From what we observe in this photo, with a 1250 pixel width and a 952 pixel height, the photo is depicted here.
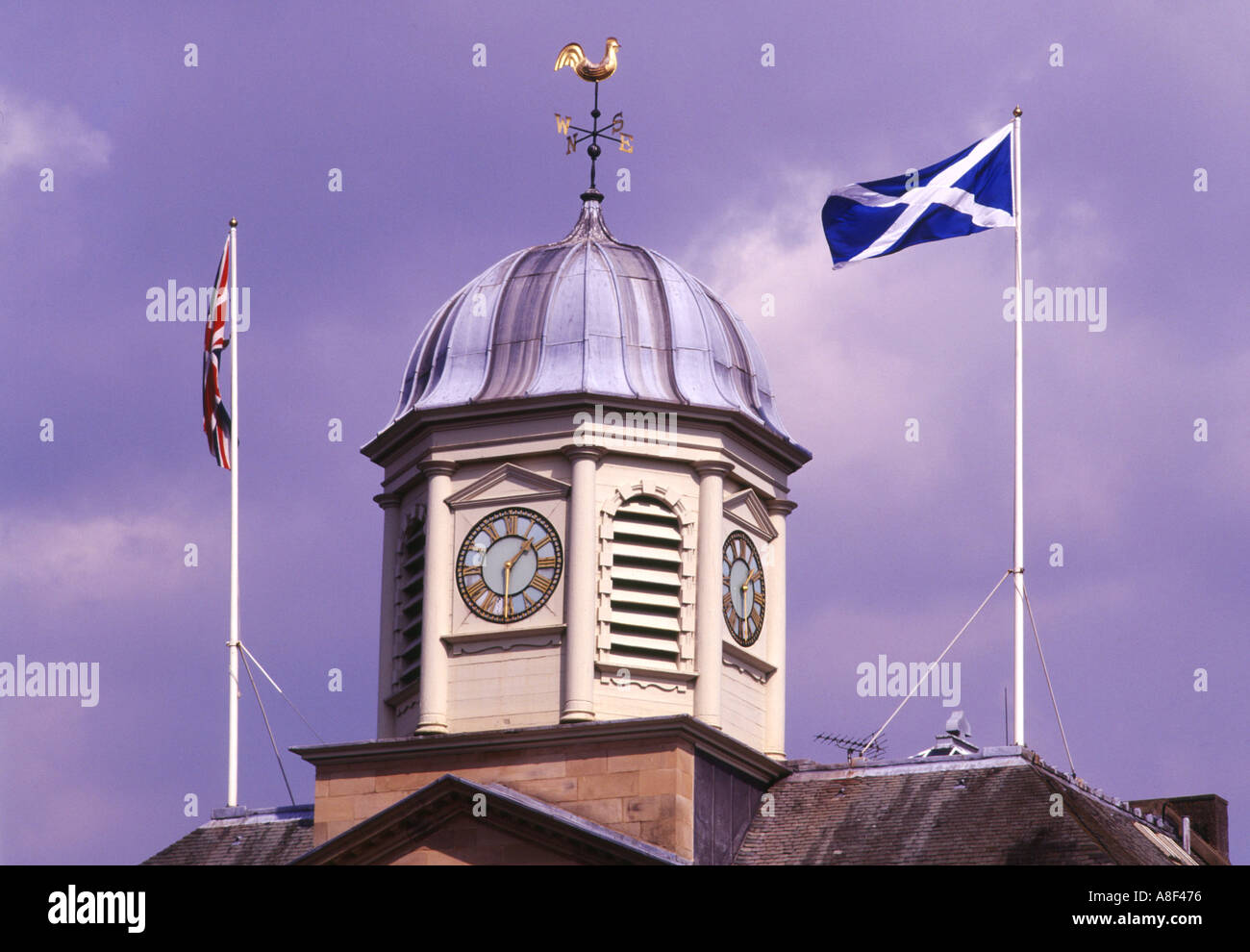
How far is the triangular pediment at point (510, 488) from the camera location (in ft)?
200

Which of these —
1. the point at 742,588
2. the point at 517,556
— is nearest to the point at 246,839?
the point at 517,556

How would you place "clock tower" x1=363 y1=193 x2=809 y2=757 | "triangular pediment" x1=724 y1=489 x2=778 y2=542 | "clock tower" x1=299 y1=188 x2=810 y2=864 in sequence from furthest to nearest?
1. "triangular pediment" x1=724 y1=489 x2=778 y2=542
2. "clock tower" x1=363 y1=193 x2=809 y2=757
3. "clock tower" x1=299 y1=188 x2=810 y2=864

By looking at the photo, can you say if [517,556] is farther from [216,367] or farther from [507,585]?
[216,367]

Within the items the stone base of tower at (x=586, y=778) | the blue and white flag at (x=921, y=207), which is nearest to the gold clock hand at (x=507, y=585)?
the stone base of tower at (x=586, y=778)

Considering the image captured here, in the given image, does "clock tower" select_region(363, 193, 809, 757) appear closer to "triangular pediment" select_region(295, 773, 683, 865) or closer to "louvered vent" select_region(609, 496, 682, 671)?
"louvered vent" select_region(609, 496, 682, 671)

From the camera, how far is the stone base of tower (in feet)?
190

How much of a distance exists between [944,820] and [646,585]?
720 centimetres

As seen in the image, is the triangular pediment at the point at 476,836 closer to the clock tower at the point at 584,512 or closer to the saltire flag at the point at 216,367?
the clock tower at the point at 584,512

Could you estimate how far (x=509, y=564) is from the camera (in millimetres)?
60812

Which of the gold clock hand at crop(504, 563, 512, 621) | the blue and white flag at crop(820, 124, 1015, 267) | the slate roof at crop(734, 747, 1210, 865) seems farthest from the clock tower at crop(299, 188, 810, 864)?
the blue and white flag at crop(820, 124, 1015, 267)

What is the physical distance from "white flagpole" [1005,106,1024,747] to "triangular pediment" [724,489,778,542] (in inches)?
212
